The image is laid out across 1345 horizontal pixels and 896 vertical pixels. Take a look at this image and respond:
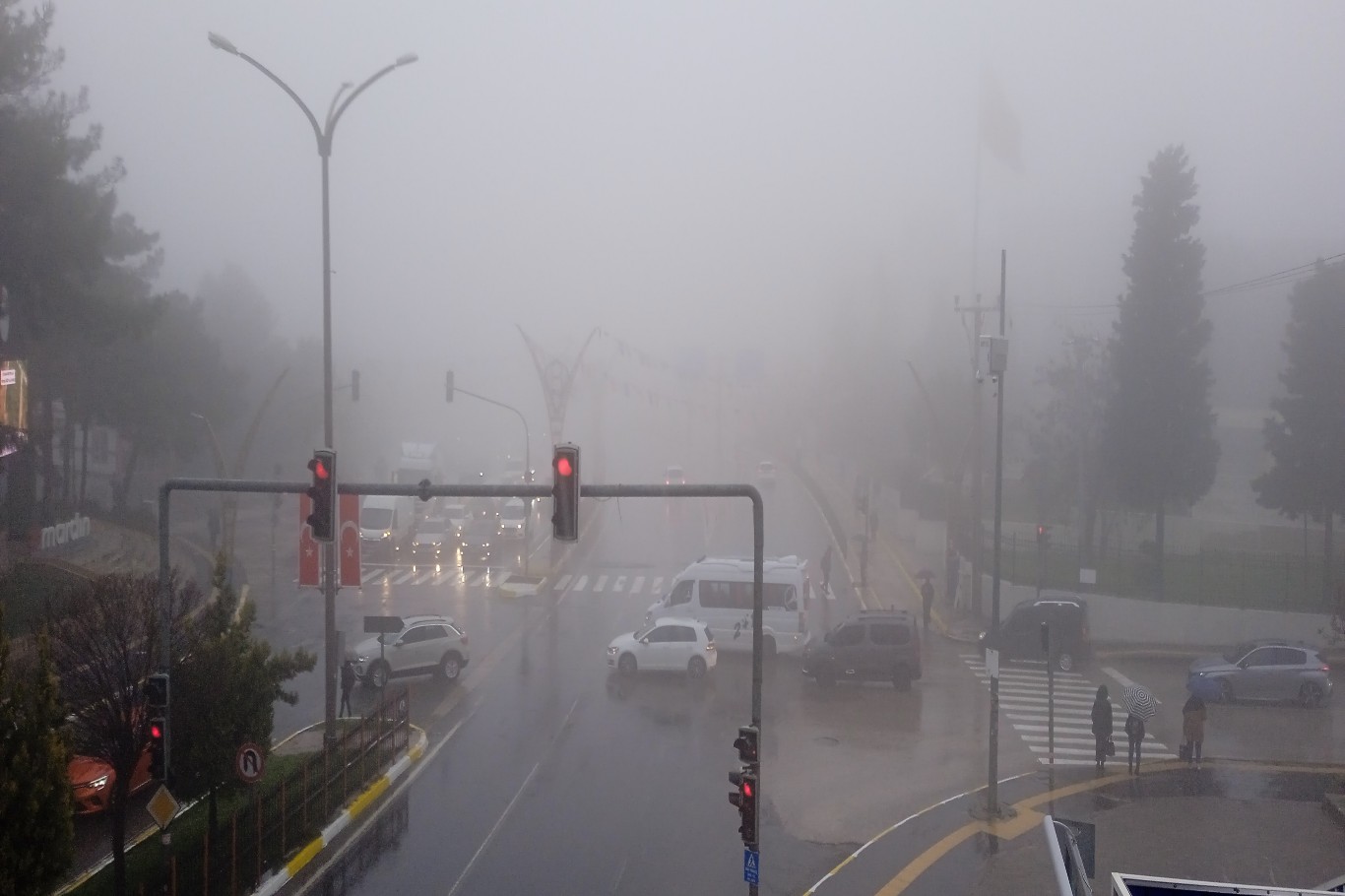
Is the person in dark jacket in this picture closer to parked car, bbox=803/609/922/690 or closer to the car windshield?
parked car, bbox=803/609/922/690

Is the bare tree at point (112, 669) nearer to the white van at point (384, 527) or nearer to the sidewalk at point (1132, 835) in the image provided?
the sidewalk at point (1132, 835)

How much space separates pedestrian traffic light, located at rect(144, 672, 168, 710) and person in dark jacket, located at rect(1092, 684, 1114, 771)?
1370 cm

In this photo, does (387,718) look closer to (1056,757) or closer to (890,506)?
(1056,757)

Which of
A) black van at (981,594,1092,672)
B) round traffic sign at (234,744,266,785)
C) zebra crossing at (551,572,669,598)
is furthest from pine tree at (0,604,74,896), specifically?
zebra crossing at (551,572,669,598)

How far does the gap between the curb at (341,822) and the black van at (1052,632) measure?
1470 cm

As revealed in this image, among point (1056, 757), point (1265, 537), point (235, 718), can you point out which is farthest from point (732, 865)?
point (1265, 537)

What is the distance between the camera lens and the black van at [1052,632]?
25.8 meters

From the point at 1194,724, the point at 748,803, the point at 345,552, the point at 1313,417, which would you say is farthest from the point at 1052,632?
the point at 748,803

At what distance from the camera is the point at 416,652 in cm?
2230

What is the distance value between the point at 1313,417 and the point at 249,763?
35000 mm

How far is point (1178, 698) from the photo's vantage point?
22781mm

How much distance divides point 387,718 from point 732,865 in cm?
665

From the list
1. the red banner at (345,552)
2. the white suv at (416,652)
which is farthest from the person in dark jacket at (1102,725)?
the white suv at (416,652)

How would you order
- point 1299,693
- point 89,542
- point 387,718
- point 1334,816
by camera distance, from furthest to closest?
1. point 89,542
2. point 1299,693
3. point 387,718
4. point 1334,816
